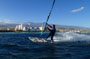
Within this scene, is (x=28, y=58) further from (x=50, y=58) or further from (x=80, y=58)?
(x=80, y=58)

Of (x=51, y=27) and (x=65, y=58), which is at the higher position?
(x=51, y=27)

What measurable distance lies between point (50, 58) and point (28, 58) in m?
1.63

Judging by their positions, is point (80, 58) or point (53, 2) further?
point (53, 2)

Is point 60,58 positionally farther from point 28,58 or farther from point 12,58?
point 12,58

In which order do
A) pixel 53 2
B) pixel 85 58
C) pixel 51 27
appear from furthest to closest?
1. pixel 53 2
2. pixel 51 27
3. pixel 85 58

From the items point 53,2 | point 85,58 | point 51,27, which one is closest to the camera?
point 85,58

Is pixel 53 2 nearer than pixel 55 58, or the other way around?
pixel 55 58

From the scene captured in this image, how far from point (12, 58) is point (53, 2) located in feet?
57.3

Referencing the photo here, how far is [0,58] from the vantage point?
11148 mm

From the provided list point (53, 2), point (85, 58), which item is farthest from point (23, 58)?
point (53, 2)

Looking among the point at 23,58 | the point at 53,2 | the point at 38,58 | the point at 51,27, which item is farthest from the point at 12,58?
the point at 53,2

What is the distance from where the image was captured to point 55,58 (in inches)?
443

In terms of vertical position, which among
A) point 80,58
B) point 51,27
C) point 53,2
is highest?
point 53,2

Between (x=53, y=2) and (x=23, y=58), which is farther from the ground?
(x=53, y=2)
